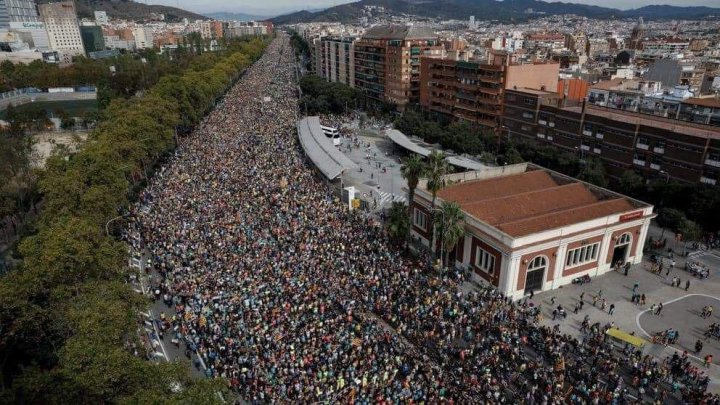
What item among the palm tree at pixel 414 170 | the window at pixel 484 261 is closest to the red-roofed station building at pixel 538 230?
the window at pixel 484 261

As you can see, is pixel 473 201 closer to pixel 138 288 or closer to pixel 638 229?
pixel 638 229

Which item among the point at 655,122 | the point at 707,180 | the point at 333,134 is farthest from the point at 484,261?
the point at 333,134

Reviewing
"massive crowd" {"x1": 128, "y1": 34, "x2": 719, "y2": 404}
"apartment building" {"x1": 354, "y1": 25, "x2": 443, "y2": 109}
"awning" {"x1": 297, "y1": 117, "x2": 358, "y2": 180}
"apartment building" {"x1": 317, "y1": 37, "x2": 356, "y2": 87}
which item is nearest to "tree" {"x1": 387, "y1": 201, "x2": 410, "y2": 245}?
"massive crowd" {"x1": 128, "y1": 34, "x2": 719, "y2": 404}

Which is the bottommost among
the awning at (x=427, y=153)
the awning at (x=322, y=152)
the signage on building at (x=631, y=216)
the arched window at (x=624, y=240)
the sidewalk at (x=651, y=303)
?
the sidewalk at (x=651, y=303)

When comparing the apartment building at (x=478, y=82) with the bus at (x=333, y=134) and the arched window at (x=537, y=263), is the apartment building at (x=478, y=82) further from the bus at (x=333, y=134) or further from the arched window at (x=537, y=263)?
the arched window at (x=537, y=263)

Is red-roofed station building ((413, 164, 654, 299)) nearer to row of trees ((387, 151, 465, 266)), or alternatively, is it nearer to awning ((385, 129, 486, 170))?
row of trees ((387, 151, 465, 266))

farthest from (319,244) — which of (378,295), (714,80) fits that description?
(714,80)
